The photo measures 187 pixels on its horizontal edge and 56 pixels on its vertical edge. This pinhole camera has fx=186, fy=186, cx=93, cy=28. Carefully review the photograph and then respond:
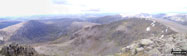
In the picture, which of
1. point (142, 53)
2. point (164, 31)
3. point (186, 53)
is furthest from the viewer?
point (164, 31)

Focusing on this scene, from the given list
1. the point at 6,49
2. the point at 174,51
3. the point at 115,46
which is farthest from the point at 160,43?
the point at 115,46

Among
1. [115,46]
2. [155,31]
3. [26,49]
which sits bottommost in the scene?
[115,46]

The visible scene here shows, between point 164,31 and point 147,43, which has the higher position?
point 147,43

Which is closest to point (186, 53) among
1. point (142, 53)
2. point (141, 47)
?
point (142, 53)

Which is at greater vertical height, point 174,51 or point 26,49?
point 174,51

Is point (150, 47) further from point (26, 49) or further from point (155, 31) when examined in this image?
point (155, 31)

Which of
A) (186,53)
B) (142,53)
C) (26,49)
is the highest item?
(186,53)

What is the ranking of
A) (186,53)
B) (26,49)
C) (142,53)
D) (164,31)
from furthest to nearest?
(164,31), (26,49), (142,53), (186,53)

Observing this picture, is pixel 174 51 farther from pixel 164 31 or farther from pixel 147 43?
pixel 164 31

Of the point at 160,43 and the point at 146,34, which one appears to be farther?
the point at 146,34
